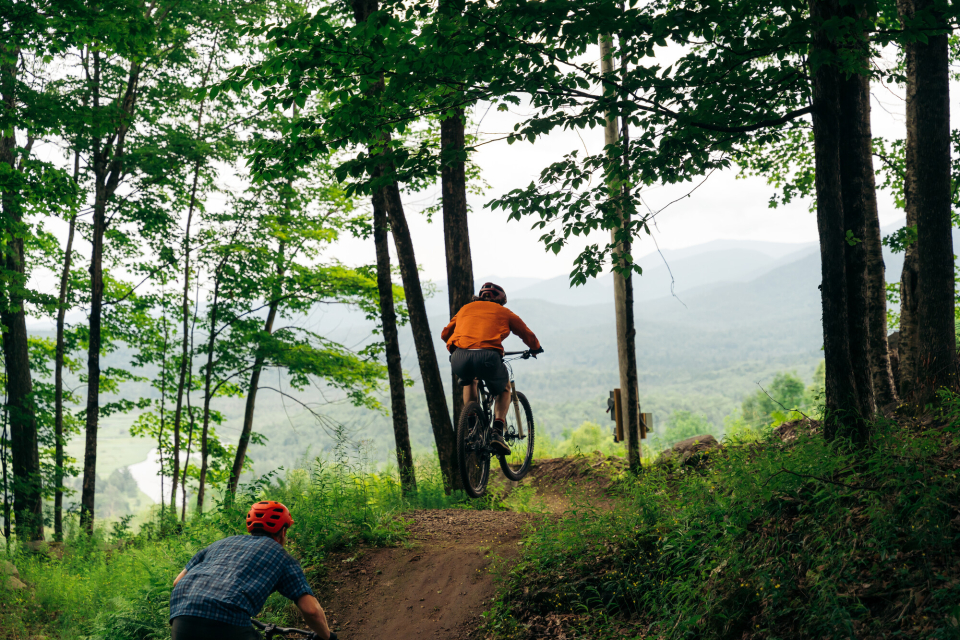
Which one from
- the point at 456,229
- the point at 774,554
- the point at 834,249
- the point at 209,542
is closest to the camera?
the point at 774,554

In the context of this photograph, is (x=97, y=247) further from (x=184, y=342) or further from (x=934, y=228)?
(x=934, y=228)

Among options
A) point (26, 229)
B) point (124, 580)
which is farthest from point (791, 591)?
point (26, 229)

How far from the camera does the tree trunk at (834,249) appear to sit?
4.53 m

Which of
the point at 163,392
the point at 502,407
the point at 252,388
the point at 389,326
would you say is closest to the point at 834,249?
the point at 502,407

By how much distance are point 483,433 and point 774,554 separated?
3777 millimetres

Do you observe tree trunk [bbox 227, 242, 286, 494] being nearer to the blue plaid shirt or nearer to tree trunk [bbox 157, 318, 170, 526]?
tree trunk [bbox 157, 318, 170, 526]

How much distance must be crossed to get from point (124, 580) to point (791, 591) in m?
7.54

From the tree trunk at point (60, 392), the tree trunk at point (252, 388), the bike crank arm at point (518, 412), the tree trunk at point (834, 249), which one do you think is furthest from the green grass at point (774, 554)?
the tree trunk at point (60, 392)

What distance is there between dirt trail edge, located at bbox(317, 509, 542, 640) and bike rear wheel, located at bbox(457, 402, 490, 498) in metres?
0.70

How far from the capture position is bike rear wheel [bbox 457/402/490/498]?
22.1 ft

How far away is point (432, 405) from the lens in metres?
8.62

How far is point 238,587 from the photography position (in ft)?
10.5

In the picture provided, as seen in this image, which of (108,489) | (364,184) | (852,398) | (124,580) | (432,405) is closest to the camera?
(852,398)

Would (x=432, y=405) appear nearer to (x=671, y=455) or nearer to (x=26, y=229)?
(x=671, y=455)
